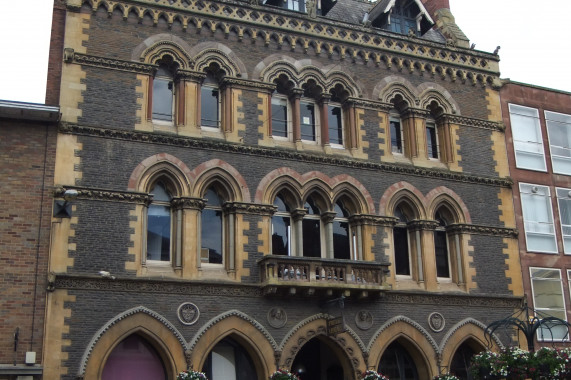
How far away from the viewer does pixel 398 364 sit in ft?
84.5

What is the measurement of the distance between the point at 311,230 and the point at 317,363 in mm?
4500

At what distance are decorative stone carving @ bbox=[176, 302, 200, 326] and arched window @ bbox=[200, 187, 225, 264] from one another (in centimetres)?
167

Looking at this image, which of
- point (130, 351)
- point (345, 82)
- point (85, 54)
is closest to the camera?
point (130, 351)

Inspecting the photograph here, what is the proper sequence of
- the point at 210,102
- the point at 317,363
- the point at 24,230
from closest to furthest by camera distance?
the point at 24,230 → the point at 210,102 → the point at 317,363

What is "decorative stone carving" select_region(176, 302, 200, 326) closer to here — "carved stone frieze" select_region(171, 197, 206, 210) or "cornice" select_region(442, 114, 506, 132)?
"carved stone frieze" select_region(171, 197, 206, 210)

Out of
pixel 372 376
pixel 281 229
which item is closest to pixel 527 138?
pixel 281 229

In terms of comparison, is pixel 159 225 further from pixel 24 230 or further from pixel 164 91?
pixel 164 91

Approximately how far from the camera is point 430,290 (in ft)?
85.9

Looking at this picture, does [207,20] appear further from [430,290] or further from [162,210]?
[430,290]

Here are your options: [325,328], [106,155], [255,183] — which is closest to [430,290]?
[325,328]

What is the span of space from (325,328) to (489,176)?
930cm

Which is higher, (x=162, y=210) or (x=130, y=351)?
(x=162, y=210)

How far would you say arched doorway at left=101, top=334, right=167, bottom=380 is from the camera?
21578mm

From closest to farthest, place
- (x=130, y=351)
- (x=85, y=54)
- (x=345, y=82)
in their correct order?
(x=130, y=351)
(x=85, y=54)
(x=345, y=82)
